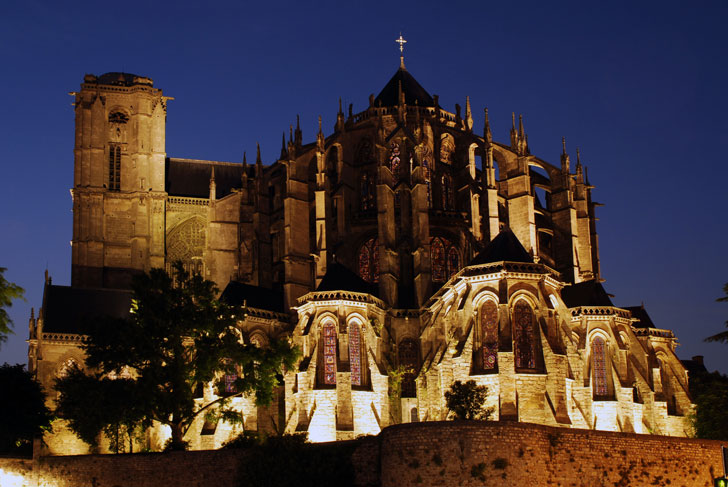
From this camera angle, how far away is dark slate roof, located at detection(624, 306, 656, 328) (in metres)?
54.4

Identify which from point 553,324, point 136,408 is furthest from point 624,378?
point 136,408

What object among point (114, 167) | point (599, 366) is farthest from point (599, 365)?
point (114, 167)

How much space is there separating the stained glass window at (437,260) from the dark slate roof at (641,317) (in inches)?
Answer: 386

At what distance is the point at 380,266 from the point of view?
54.0m

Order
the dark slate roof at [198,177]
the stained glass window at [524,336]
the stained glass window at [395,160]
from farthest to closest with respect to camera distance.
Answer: the dark slate roof at [198,177] < the stained glass window at [395,160] < the stained glass window at [524,336]

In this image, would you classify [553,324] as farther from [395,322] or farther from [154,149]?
[154,149]

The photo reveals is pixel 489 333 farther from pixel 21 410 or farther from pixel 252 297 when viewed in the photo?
pixel 21 410

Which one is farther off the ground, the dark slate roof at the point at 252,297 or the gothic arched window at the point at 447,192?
the gothic arched window at the point at 447,192

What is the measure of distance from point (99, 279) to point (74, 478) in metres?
25.8

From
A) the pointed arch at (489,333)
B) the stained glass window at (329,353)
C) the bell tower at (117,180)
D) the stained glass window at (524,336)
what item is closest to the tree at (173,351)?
the stained glass window at (329,353)

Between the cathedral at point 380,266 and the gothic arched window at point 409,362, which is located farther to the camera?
the gothic arched window at point 409,362

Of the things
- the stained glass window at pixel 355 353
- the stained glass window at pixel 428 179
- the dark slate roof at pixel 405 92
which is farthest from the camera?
the dark slate roof at pixel 405 92

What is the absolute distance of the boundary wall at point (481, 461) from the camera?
33.9 m

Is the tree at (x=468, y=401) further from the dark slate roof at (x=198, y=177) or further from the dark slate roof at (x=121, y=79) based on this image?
the dark slate roof at (x=121, y=79)
